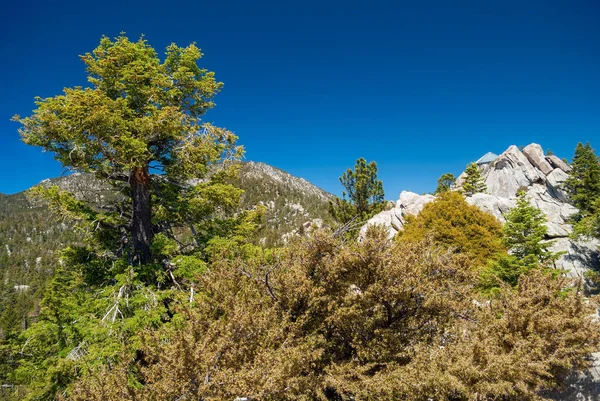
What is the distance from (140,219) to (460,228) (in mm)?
15919

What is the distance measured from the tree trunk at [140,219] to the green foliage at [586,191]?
22.2m

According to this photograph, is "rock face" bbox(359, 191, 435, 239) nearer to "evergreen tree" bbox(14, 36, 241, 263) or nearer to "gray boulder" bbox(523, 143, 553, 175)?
"evergreen tree" bbox(14, 36, 241, 263)

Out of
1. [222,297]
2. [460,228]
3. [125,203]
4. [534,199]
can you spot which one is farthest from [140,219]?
[534,199]

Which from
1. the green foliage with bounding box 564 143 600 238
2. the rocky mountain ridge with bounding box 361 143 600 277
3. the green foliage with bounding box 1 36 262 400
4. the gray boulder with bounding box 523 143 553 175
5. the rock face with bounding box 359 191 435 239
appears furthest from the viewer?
the gray boulder with bounding box 523 143 553 175

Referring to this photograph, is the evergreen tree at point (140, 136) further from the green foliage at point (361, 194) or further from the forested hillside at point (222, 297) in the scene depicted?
the green foliage at point (361, 194)

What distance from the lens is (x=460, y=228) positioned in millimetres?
17281

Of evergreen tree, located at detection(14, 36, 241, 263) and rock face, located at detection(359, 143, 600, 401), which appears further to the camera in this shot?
rock face, located at detection(359, 143, 600, 401)

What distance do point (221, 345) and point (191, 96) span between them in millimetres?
8975

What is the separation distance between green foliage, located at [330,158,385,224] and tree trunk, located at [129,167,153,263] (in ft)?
50.7

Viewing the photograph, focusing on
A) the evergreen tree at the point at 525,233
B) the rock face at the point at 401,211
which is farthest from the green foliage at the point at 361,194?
the evergreen tree at the point at 525,233

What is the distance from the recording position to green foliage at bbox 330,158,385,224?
23.5 m

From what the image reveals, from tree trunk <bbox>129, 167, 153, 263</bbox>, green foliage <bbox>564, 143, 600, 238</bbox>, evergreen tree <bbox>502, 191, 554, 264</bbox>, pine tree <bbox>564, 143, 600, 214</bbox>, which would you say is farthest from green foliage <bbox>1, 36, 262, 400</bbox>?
pine tree <bbox>564, 143, 600, 214</bbox>

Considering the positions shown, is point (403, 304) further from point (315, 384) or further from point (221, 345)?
point (221, 345)

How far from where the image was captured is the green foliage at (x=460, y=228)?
16.7m
